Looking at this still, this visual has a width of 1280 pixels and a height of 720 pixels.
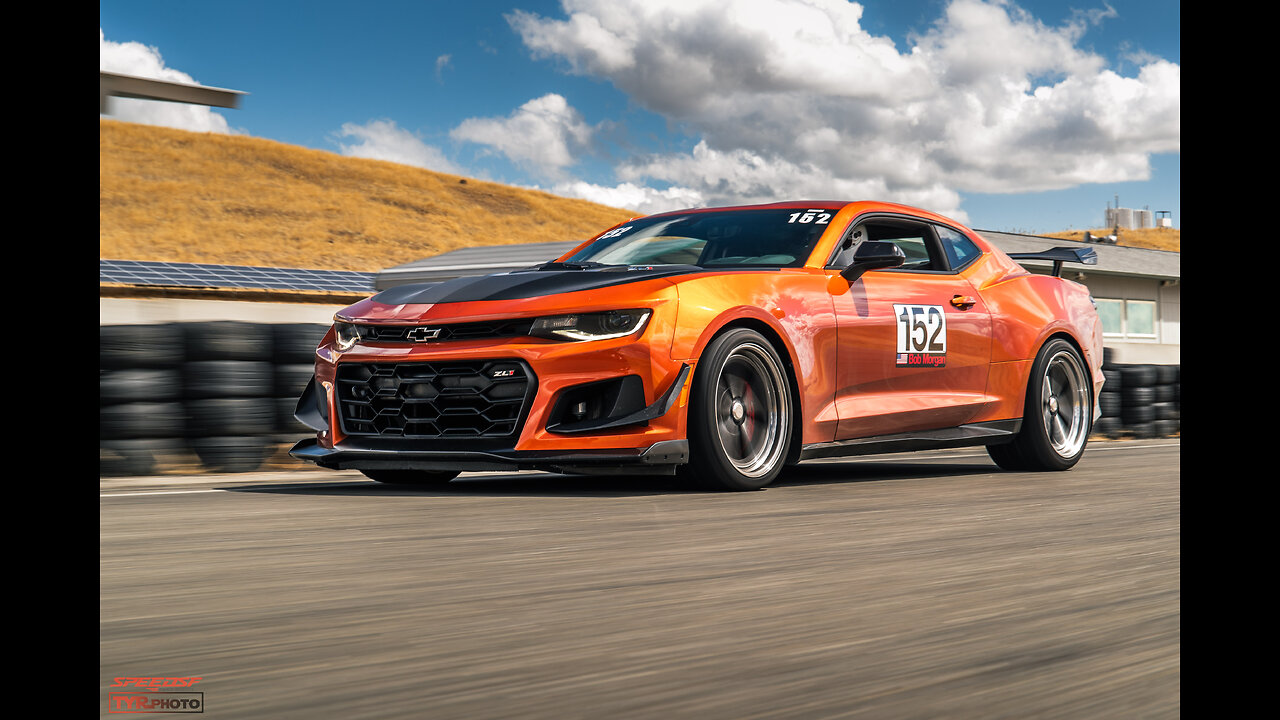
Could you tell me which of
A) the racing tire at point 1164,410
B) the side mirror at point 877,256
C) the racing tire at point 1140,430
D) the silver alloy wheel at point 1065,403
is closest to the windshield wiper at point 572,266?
the side mirror at point 877,256

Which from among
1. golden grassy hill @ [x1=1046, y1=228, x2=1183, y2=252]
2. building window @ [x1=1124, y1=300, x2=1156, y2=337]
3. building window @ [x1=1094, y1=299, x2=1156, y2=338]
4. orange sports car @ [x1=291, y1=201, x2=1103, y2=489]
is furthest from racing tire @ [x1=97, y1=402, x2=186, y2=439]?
golden grassy hill @ [x1=1046, y1=228, x2=1183, y2=252]

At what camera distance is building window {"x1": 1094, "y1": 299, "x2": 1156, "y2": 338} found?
3469 centimetres

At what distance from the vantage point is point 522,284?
587cm

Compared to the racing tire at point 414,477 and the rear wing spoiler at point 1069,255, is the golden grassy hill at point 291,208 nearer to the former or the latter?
the racing tire at point 414,477

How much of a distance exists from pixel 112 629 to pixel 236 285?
100ft

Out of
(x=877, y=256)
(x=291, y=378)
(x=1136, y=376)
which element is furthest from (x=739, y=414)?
(x=1136, y=376)

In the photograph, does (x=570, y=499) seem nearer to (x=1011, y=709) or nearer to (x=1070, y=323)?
(x=1011, y=709)

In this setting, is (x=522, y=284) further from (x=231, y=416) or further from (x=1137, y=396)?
(x=1137, y=396)

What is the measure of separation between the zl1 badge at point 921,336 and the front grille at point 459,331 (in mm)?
2160

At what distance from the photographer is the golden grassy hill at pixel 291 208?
6912cm

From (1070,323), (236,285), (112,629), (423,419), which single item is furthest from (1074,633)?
(236,285)

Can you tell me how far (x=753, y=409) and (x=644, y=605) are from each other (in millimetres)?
3004

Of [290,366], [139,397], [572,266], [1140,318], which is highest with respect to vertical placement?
[1140,318]

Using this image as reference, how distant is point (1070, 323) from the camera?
8078 millimetres
